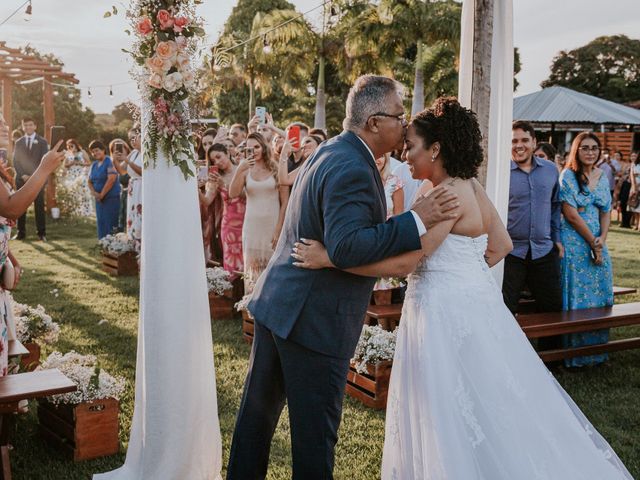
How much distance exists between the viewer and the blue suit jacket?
2.53 meters

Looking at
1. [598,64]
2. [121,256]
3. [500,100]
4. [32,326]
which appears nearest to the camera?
[500,100]

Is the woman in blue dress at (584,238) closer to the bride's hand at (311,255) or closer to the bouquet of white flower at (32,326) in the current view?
the bride's hand at (311,255)

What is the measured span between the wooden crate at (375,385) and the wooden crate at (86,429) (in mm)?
1723

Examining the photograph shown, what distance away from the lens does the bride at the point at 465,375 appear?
3012 millimetres

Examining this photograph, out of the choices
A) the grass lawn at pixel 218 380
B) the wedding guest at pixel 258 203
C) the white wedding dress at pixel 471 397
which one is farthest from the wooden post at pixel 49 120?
the white wedding dress at pixel 471 397

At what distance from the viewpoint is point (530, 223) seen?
19.9 ft

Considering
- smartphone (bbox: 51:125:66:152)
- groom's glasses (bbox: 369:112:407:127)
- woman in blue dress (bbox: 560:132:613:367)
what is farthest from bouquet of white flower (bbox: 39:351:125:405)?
woman in blue dress (bbox: 560:132:613:367)

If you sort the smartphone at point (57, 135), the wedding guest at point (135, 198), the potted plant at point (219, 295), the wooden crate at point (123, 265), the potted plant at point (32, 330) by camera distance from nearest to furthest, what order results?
the smartphone at point (57, 135)
the potted plant at point (32, 330)
the potted plant at point (219, 295)
the wedding guest at point (135, 198)
the wooden crate at point (123, 265)

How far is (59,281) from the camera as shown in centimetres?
961

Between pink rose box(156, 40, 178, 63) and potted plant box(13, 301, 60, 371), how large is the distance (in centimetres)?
314

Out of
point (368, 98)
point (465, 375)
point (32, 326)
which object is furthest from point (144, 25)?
point (32, 326)

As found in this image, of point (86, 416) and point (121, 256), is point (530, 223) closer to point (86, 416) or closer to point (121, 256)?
point (86, 416)

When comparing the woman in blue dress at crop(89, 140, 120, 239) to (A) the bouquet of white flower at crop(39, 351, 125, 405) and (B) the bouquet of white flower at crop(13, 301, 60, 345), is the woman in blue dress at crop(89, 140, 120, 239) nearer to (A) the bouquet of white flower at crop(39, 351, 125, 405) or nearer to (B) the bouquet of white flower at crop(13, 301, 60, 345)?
(B) the bouquet of white flower at crop(13, 301, 60, 345)

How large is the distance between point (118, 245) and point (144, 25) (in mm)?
7395
